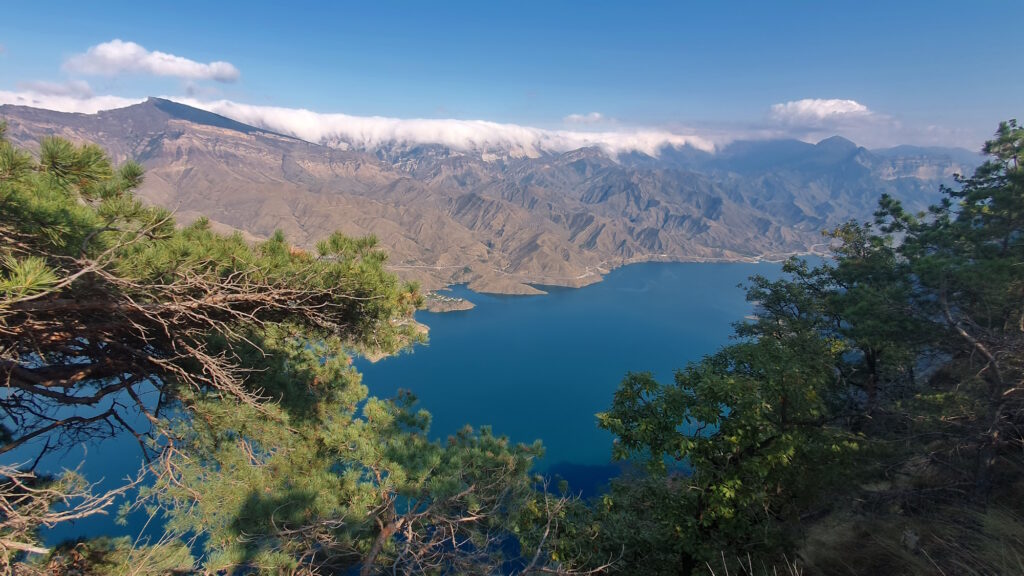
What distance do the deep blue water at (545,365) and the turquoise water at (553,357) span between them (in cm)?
19

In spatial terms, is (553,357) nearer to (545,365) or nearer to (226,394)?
(545,365)

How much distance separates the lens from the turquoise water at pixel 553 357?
53.0 meters

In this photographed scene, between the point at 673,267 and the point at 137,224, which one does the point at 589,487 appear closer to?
the point at 137,224

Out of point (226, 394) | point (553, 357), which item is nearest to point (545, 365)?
point (553, 357)

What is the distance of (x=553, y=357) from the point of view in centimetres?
7794

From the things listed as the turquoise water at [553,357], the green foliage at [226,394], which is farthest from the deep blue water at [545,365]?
the green foliage at [226,394]

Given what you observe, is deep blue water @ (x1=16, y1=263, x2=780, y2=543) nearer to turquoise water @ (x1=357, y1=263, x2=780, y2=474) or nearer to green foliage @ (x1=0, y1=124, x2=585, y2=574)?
turquoise water @ (x1=357, y1=263, x2=780, y2=474)

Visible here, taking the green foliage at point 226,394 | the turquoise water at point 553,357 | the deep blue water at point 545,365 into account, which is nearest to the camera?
the green foliage at point 226,394

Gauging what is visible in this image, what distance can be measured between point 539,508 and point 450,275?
159 metres

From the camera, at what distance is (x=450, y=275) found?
163m

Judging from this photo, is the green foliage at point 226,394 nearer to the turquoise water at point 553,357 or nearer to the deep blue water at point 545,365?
the deep blue water at point 545,365

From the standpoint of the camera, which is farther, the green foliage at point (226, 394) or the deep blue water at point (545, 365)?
the deep blue water at point (545, 365)

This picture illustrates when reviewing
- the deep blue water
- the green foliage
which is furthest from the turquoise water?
the green foliage

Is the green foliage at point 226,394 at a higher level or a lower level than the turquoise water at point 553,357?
higher
